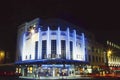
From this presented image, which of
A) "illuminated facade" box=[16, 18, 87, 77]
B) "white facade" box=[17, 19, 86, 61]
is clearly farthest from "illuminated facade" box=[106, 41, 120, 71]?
"illuminated facade" box=[16, 18, 87, 77]

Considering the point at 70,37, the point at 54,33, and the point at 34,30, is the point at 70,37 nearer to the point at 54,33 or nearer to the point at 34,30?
the point at 54,33

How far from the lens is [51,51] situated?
70000 millimetres

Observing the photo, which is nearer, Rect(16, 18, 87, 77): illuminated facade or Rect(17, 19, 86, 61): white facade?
Rect(16, 18, 87, 77): illuminated facade

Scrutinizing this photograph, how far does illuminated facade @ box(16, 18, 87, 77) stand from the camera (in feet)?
227

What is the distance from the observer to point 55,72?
69.8 metres

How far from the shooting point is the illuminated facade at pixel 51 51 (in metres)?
69.2

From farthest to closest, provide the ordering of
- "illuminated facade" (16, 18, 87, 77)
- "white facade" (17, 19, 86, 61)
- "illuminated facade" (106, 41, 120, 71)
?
"illuminated facade" (106, 41, 120, 71), "white facade" (17, 19, 86, 61), "illuminated facade" (16, 18, 87, 77)

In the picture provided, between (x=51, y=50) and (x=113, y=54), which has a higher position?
(x=113, y=54)

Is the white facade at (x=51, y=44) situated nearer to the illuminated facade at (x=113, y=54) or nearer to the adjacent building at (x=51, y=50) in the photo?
the adjacent building at (x=51, y=50)

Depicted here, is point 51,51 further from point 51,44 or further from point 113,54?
point 113,54

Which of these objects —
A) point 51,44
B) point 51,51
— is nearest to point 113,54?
point 51,51

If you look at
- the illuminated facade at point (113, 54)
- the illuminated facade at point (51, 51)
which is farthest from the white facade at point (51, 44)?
the illuminated facade at point (113, 54)

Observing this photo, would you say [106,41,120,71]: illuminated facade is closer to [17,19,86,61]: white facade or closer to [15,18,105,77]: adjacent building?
[15,18,105,77]: adjacent building

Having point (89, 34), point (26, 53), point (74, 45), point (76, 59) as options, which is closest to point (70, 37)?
point (74, 45)
